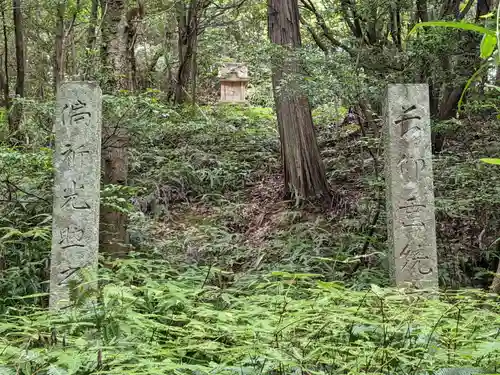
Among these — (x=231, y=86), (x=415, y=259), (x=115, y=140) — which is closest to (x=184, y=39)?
(x=231, y=86)

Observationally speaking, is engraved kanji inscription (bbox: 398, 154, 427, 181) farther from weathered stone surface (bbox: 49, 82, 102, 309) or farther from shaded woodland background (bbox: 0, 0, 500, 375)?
weathered stone surface (bbox: 49, 82, 102, 309)

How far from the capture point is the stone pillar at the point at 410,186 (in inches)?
157

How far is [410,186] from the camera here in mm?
4039

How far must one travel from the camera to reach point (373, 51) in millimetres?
6020

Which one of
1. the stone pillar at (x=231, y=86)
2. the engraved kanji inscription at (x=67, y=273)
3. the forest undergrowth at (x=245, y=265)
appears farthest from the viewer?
the stone pillar at (x=231, y=86)

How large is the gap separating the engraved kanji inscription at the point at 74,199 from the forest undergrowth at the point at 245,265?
0.55 metres

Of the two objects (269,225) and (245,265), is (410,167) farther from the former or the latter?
(269,225)

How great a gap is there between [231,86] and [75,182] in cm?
1058

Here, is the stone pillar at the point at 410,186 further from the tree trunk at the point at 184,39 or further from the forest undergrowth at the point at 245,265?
the tree trunk at the point at 184,39

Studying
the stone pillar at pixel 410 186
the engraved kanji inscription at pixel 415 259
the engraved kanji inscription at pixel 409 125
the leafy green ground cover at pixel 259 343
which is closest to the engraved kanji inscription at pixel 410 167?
the stone pillar at pixel 410 186

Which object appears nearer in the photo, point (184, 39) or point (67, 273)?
point (67, 273)

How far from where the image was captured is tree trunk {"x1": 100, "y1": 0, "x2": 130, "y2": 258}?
4.98m

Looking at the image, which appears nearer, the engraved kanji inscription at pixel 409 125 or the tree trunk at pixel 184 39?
the engraved kanji inscription at pixel 409 125

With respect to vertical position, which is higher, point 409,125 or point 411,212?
point 409,125
